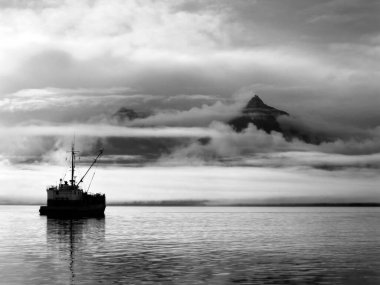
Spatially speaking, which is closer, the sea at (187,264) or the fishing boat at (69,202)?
the sea at (187,264)

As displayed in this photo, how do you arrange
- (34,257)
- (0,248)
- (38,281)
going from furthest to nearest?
(0,248) → (34,257) → (38,281)

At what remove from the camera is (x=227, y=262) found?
2191 inches

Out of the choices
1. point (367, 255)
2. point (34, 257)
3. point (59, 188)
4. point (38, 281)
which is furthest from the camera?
point (59, 188)

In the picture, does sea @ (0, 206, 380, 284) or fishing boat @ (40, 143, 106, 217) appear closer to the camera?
sea @ (0, 206, 380, 284)

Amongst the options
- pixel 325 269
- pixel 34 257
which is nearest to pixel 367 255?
pixel 325 269

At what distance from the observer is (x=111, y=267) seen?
51.1 m

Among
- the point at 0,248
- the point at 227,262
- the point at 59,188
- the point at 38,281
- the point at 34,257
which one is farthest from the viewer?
the point at 59,188

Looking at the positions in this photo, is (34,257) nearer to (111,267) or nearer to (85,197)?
(111,267)

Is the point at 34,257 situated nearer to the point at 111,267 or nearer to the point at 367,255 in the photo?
the point at 111,267

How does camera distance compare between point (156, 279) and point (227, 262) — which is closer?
point (156, 279)

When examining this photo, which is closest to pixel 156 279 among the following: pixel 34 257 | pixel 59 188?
pixel 34 257

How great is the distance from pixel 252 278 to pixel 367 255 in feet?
84.5

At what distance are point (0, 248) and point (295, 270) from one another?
1617 inches

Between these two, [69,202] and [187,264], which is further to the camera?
[69,202]
